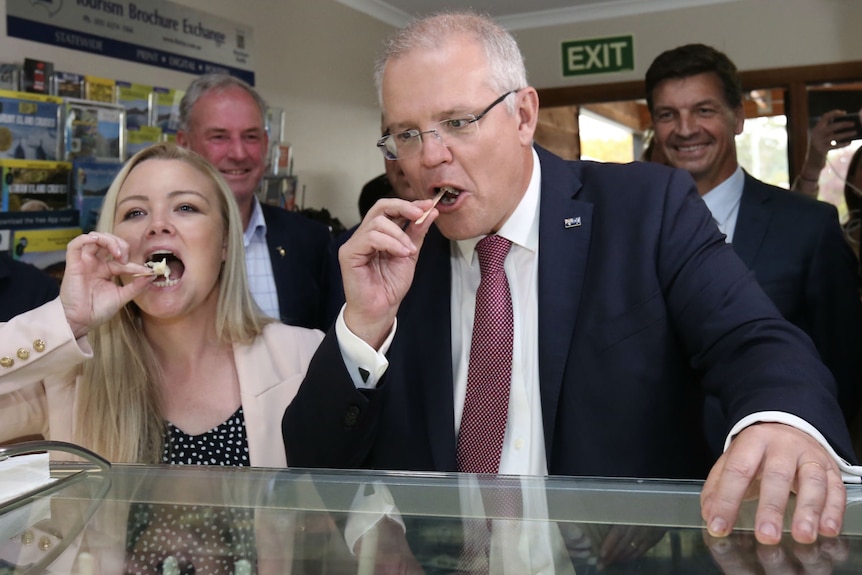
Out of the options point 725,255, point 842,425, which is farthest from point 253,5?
point 842,425

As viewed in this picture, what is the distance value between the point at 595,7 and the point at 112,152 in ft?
14.2

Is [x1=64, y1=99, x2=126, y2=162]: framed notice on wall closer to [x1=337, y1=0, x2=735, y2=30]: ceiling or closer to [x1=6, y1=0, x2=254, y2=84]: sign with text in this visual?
[x1=6, y1=0, x2=254, y2=84]: sign with text

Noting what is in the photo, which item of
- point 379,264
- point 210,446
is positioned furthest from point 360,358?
point 210,446

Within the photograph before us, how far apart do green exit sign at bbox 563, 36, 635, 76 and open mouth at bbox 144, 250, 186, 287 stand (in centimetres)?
576

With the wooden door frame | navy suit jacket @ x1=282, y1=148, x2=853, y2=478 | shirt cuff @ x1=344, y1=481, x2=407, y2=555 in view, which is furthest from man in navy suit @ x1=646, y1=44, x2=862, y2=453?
the wooden door frame

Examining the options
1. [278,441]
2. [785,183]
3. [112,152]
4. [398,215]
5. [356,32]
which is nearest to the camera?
[398,215]

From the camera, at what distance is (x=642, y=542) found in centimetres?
84

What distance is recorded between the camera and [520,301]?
63.0 inches

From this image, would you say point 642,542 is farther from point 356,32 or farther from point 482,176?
point 356,32

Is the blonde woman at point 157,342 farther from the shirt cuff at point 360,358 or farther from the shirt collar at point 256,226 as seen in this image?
the shirt collar at point 256,226

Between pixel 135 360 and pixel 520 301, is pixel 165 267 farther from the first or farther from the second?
pixel 520 301

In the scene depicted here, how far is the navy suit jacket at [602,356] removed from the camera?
4.81 ft

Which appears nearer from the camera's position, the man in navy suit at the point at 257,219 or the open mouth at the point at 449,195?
the open mouth at the point at 449,195

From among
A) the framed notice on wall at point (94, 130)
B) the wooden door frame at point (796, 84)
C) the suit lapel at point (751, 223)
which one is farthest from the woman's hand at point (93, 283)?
the wooden door frame at point (796, 84)
